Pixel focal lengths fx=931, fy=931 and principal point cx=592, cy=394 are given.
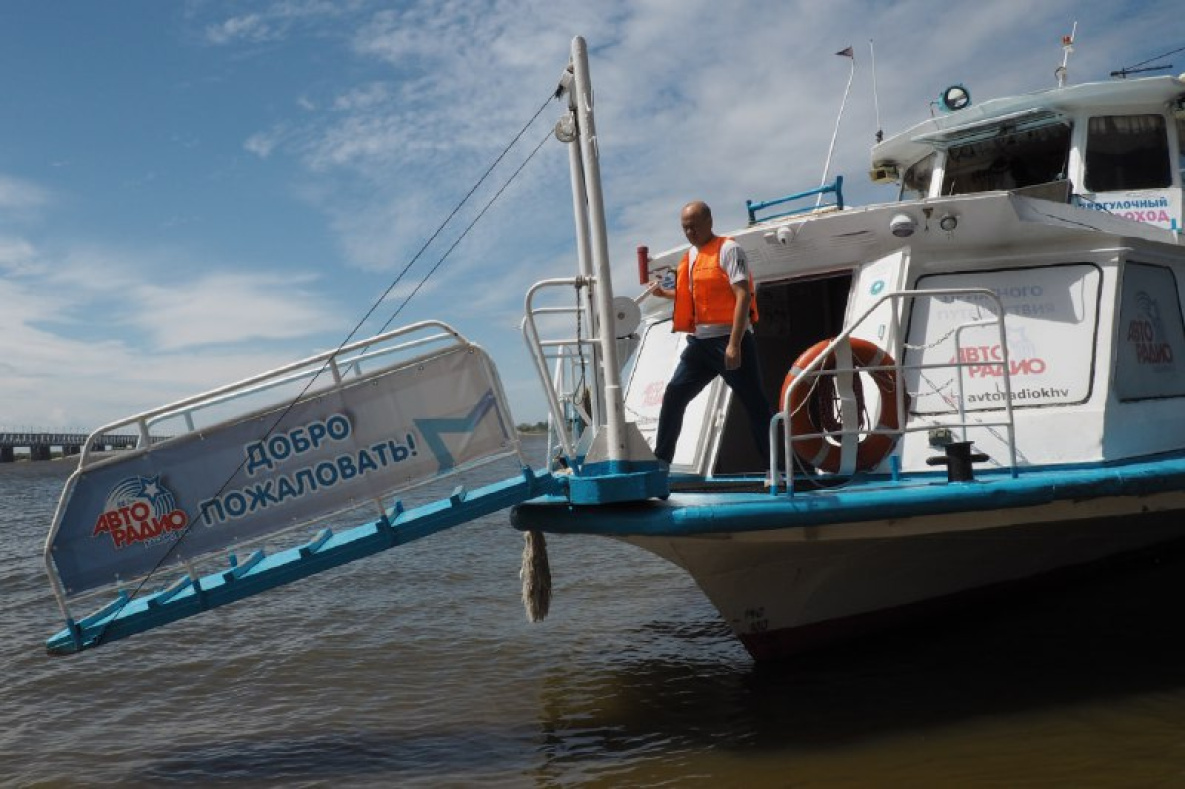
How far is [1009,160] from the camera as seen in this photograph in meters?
8.43

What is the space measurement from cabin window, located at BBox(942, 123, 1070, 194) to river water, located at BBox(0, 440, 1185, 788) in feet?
11.4

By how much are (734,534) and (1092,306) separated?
9.23 feet

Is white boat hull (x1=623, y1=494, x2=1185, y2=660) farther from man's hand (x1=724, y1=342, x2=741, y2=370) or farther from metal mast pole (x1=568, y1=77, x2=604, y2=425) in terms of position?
metal mast pole (x1=568, y1=77, x2=604, y2=425)

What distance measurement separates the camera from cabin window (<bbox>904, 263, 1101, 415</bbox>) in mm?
5590

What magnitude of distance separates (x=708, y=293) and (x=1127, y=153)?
503cm

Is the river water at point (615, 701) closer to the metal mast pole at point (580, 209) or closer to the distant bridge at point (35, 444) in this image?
the metal mast pole at point (580, 209)

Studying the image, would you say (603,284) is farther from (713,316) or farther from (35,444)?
(35,444)

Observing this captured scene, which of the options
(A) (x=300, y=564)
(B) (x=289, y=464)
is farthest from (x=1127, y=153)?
(A) (x=300, y=564)

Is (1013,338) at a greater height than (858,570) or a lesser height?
greater

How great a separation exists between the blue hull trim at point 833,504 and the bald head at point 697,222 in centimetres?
139

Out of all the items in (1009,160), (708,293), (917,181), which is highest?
(917,181)

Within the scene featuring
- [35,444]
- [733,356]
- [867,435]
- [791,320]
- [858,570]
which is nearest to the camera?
[733,356]

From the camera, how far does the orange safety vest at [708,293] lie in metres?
4.98

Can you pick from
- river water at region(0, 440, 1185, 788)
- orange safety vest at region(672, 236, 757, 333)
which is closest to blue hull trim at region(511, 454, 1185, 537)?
orange safety vest at region(672, 236, 757, 333)
